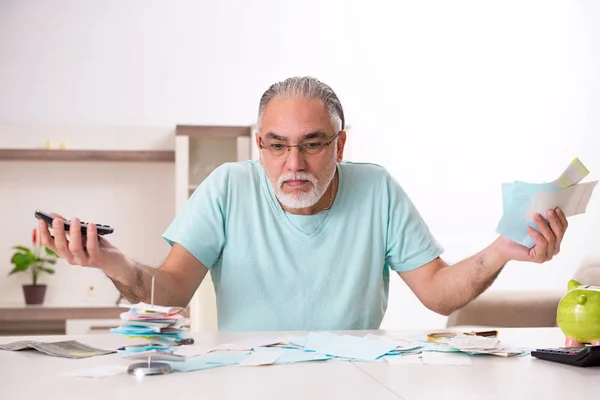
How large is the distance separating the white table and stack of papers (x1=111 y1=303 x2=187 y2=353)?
0.23 feet

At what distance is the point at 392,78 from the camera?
15.8ft

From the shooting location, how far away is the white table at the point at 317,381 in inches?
40.9

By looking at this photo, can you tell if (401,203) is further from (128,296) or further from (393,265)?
(128,296)

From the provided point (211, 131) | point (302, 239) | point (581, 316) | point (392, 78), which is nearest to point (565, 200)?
point (581, 316)

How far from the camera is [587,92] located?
4.88 m

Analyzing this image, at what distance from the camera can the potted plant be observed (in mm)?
4309

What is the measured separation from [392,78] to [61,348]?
12.2ft

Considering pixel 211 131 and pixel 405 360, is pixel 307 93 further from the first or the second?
pixel 211 131

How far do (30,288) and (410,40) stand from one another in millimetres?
2858

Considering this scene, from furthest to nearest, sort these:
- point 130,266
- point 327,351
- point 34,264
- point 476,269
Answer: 1. point 34,264
2. point 476,269
3. point 130,266
4. point 327,351

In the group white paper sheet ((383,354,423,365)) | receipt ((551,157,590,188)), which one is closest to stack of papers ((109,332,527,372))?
white paper sheet ((383,354,423,365))

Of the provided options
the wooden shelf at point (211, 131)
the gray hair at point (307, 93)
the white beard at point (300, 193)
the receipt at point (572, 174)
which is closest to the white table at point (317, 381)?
the receipt at point (572, 174)

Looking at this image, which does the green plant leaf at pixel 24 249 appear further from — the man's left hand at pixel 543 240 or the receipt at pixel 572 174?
the receipt at pixel 572 174

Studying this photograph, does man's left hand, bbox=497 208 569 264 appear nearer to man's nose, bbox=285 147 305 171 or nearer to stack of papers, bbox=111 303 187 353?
man's nose, bbox=285 147 305 171
